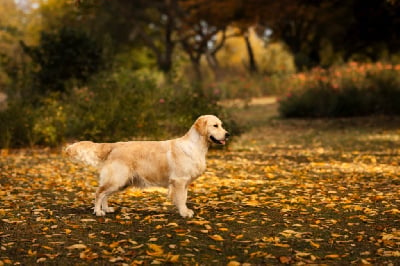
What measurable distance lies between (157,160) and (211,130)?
739 mm

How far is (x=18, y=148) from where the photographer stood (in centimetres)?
1453

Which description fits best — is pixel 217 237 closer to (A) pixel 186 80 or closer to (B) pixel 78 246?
(B) pixel 78 246

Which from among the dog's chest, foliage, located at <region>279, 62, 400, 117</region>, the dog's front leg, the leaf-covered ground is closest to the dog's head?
the dog's chest

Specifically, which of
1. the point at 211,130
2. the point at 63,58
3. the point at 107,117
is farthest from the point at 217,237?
the point at 63,58

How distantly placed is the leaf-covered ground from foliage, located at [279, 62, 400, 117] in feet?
25.0

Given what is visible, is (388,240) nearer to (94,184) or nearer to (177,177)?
(177,177)

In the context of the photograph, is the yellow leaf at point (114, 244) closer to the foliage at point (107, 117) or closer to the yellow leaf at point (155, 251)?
the yellow leaf at point (155, 251)

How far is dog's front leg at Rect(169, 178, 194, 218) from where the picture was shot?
21.9 feet

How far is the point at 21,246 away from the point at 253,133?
43.1ft

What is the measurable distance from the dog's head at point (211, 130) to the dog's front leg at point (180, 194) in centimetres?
58

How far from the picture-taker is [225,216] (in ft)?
22.5

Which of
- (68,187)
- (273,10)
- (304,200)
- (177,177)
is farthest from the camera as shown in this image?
(273,10)

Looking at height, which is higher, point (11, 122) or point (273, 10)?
point (273, 10)

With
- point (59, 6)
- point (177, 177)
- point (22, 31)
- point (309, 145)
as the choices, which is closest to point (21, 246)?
point (177, 177)
